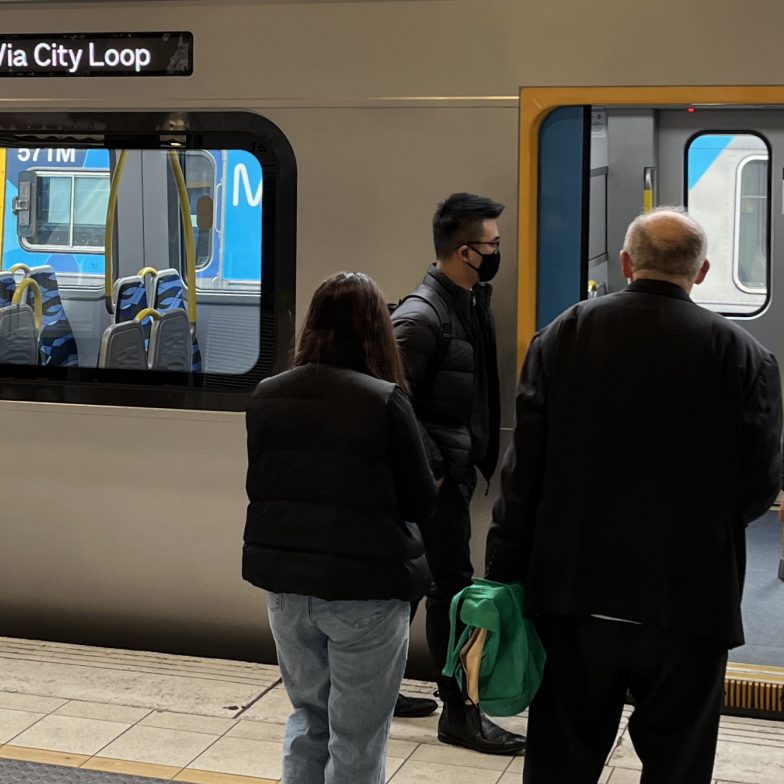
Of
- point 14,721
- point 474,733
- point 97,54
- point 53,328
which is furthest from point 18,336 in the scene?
point 474,733

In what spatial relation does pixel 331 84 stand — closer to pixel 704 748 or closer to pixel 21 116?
pixel 21 116

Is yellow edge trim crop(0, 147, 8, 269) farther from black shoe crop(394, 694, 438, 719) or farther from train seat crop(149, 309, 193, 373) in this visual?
black shoe crop(394, 694, 438, 719)

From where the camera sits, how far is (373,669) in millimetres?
2922

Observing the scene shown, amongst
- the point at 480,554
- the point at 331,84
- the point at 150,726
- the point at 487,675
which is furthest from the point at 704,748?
the point at 331,84

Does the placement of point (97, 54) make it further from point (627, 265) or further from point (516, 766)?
point (516, 766)

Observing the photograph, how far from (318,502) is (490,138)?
1.83 metres

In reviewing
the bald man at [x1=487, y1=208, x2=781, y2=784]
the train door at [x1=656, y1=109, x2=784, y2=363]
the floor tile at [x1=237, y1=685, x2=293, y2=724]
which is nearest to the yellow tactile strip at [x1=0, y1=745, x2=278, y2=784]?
the floor tile at [x1=237, y1=685, x2=293, y2=724]

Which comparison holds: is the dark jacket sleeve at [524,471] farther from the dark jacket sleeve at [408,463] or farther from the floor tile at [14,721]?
the floor tile at [14,721]

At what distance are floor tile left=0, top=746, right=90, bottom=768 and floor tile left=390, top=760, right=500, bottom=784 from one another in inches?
37.1

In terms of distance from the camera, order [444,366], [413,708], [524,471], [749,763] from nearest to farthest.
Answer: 1. [524,471]
2. [749,763]
3. [444,366]
4. [413,708]

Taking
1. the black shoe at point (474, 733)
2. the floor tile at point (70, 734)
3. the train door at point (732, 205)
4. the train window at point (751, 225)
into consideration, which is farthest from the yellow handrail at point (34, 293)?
the train window at point (751, 225)

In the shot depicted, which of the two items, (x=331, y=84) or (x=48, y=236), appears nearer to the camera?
(x=331, y=84)

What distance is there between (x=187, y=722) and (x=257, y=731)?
243 mm

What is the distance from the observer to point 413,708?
13.9ft
